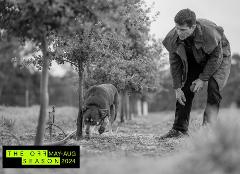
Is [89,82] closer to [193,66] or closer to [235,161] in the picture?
[193,66]

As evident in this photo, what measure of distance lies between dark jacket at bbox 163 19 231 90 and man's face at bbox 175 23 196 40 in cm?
22

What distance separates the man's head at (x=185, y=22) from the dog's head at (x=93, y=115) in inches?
117

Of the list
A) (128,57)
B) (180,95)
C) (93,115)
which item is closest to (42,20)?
(180,95)

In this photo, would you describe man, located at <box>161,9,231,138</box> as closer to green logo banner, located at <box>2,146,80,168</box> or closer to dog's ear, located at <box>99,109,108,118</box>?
dog's ear, located at <box>99,109,108,118</box>

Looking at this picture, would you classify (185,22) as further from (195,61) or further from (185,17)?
(195,61)

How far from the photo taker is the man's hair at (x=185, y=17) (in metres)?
7.94

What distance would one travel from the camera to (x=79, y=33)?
29.6ft

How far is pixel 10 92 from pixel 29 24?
199ft

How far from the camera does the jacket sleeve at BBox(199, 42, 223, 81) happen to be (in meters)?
8.43

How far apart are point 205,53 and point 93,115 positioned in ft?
9.95

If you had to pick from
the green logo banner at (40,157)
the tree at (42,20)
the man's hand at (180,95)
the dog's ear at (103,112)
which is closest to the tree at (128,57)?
the dog's ear at (103,112)

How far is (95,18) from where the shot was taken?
6391mm

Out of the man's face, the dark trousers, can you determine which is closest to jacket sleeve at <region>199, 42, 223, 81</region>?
the dark trousers

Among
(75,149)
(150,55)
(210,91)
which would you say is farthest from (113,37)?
(150,55)
